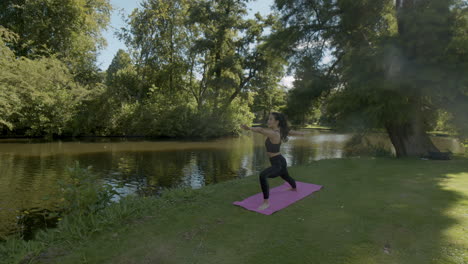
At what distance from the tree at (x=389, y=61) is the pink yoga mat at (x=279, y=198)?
18.3 feet

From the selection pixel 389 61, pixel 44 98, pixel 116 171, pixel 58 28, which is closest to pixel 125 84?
pixel 44 98

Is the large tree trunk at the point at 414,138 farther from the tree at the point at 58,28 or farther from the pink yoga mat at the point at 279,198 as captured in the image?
the tree at the point at 58,28

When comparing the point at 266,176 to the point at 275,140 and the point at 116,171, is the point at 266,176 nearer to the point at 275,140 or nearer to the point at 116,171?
the point at 275,140

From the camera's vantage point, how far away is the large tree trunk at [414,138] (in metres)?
11.0

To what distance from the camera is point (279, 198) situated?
17.2 feet

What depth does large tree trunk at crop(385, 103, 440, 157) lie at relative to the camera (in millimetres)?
11031

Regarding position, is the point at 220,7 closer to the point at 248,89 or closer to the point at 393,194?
the point at 248,89

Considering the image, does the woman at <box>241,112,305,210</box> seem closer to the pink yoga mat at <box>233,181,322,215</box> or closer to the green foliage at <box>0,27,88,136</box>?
the pink yoga mat at <box>233,181,322,215</box>

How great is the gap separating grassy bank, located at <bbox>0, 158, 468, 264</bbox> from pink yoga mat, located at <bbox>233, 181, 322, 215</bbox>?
145 millimetres

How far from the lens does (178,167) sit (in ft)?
40.7

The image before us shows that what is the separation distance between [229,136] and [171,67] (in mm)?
9901

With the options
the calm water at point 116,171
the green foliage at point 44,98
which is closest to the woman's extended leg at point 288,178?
the calm water at point 116,171

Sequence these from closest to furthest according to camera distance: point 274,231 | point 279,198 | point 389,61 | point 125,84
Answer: point 274,231, point 279,198, point 389,61, point 125,84

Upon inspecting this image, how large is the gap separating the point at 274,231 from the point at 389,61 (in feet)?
27.9
